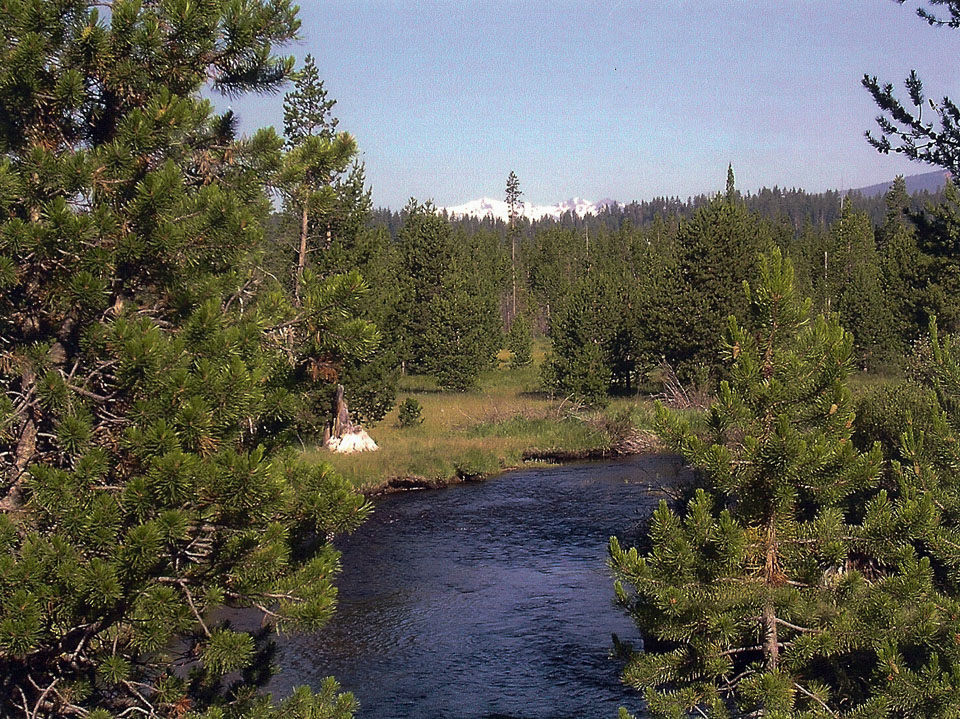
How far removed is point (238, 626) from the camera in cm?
1856

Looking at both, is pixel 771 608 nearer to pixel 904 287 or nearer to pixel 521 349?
pixel 904 287

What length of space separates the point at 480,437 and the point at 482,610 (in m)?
17.6

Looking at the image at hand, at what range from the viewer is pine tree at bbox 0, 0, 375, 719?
259 inches

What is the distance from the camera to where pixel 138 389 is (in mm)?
6934

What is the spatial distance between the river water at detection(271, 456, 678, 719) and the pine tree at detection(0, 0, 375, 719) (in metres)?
8.46

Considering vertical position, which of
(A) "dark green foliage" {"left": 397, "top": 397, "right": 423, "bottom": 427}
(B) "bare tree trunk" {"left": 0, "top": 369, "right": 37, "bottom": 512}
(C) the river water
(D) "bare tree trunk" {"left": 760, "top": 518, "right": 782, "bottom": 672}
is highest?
(B) "bare tree trunk" {"left": 0, "top": 369, "right": 37, "bottom": 512}

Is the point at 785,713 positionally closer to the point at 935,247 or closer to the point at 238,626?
the point at 238,626

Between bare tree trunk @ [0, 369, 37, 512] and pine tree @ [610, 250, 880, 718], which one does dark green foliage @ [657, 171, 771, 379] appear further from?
bare tree trunk @ [0, 369, 37, 512]

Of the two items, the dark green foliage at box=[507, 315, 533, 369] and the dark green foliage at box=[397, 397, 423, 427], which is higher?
the dark green foliage at box=[507, 315, 533, 369]

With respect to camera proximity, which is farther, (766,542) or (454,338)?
(454,338)

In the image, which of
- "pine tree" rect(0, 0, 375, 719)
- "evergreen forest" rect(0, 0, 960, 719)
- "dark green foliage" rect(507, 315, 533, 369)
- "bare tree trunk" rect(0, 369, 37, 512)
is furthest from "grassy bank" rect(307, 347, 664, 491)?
"bare tree trunk" rect(0, 369, 37, 512)

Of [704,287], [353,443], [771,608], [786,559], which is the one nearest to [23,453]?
[771,608]

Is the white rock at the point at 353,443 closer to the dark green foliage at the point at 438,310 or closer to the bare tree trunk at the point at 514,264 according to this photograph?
the dark green foliage at the point at 438,310

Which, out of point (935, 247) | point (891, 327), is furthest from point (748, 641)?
point (891, 327)
